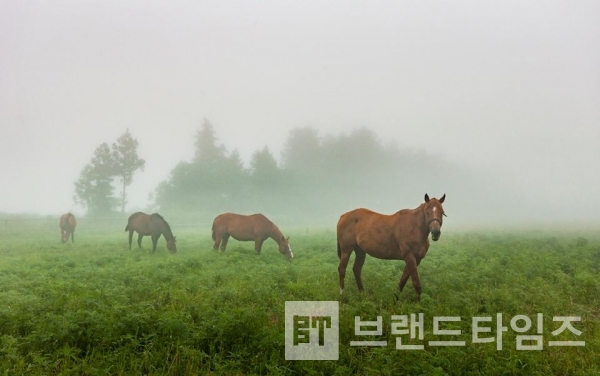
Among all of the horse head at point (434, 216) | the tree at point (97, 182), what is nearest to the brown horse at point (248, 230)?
the horse head at point (434, 216)

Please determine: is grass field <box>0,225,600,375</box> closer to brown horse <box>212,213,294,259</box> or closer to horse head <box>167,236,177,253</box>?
brown horse <box>212,213,294,259</box>

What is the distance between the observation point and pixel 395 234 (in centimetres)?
850

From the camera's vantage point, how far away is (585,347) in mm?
5520

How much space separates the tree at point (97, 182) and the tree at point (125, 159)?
2.46 ft

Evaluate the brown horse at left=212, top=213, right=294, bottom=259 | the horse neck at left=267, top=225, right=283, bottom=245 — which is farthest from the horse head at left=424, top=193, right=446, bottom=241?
the horse neck at left=267, top=225, right=283, bottom=245

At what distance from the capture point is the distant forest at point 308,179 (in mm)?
54219

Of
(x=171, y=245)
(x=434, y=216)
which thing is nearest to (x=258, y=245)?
(x=171, y=245)

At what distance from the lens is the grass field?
15.9 ft

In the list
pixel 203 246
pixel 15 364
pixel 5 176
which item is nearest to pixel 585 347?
pixel 15 364

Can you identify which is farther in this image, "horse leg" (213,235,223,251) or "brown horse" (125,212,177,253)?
"brown horse" (125,212,177,253)

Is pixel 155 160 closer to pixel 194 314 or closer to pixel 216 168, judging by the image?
pixel 216 168

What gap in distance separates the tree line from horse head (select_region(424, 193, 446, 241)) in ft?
152

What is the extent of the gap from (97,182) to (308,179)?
35856 millimetres

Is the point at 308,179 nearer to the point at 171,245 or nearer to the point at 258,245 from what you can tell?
the point at 171,245
